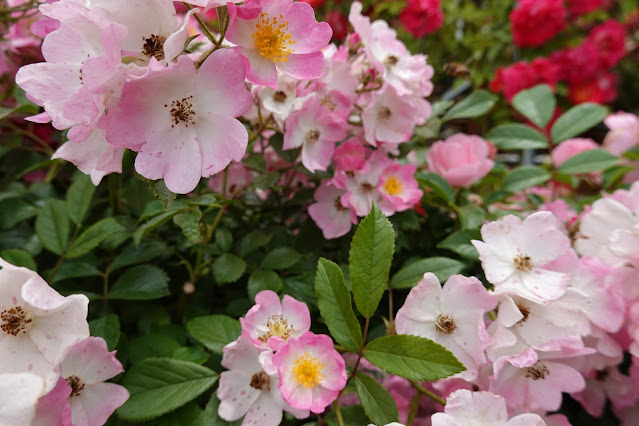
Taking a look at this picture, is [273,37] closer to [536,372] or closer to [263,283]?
[263,283]

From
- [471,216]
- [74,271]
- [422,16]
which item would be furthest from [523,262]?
[422,16]

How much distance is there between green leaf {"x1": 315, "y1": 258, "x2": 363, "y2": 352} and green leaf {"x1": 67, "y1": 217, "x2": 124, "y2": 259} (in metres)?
0.22

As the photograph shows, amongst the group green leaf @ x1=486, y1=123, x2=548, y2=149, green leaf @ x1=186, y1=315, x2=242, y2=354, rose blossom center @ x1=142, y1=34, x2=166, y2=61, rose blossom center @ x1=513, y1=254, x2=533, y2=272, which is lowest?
green leaf @ x1=186, y1=315, x2=242, y2=354

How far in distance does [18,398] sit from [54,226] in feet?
0.90

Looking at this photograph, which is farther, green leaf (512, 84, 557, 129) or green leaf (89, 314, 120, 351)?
green leaf (512, 84, 557, 129)

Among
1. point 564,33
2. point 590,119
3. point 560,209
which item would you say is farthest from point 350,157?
point 564,33

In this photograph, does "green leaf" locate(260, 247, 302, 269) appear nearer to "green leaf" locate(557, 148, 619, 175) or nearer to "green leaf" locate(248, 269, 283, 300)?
"green leaf" locate(248, 269, 283, 300)

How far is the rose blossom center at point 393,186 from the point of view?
56 cm

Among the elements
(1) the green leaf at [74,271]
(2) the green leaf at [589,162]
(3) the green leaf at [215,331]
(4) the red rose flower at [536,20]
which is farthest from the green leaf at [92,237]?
(4) the red rose flower at [536,20]

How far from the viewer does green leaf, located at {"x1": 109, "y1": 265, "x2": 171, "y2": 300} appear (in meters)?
0.50

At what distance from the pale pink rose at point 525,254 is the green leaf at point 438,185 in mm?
109

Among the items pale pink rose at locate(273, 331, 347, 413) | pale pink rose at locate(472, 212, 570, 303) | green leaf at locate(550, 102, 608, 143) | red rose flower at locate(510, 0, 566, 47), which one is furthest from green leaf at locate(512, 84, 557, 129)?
red rose flower at locate(510, 0, 566, 47)

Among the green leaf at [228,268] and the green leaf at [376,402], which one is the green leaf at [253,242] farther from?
the green leaf at [376,402]

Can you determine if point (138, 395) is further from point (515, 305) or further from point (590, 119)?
point (590, 119)
